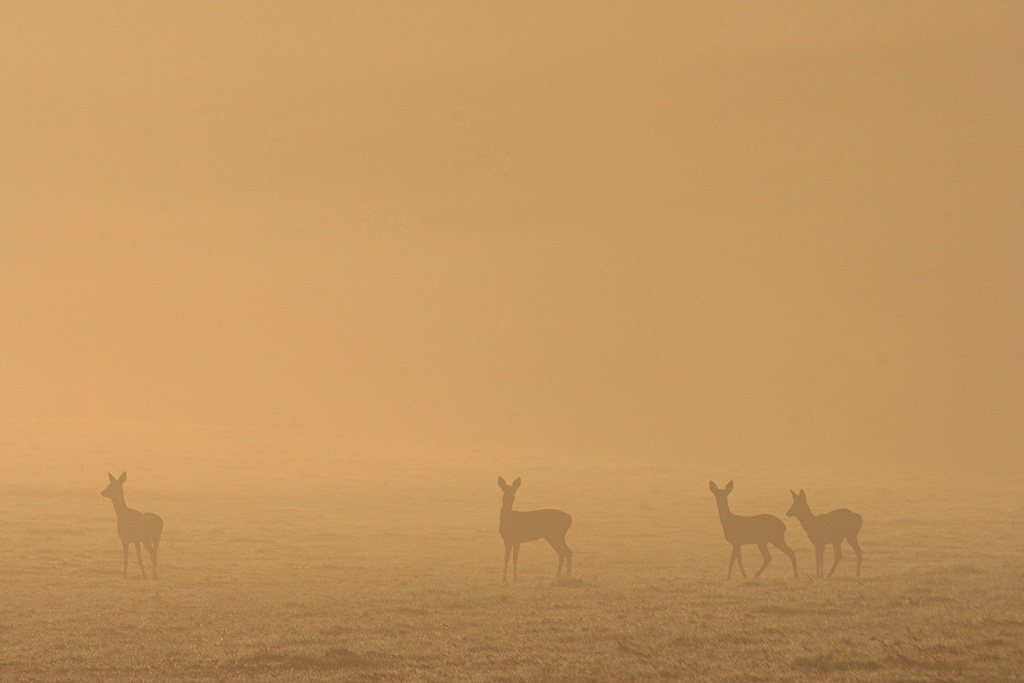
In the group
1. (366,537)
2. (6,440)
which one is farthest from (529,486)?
(6,440)

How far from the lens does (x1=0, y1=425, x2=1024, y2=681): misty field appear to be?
1617 cm

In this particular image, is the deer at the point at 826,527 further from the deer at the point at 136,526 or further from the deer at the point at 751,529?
the deer at the point at 136,526

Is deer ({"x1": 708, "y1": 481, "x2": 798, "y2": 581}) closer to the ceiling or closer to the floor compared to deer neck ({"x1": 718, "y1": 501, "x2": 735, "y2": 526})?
closer to the floor

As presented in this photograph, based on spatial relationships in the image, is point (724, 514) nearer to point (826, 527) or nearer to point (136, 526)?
point (826, 527)

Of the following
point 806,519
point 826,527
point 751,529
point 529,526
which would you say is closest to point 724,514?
point 751,529

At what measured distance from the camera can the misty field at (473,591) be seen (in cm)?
1617

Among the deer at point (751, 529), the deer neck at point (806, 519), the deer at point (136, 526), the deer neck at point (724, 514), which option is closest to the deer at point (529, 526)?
Result: the deer neck at point (724, 514)

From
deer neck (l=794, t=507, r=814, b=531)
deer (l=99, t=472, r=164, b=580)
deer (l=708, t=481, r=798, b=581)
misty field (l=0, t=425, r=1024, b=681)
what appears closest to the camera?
misty field (l=0, t=425, r=1024, b=681)

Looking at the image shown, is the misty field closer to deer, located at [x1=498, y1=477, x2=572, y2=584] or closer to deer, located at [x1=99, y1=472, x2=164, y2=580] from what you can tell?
deer, located at [x1=498, y1=477, x2=572, y2=584]

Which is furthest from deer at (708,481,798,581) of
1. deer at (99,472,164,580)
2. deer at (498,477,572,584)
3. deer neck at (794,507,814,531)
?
deer at (99,472,164,580)

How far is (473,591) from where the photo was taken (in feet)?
83.8

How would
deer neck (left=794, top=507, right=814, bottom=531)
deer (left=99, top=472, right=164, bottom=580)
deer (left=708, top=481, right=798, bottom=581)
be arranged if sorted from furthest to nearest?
deer (left=99, top=472, right=164, bottom=580) → deer (left=708, top=481, right=798, bottom=581) → deer neck (left=794, top=507, right=814, bottom=531)

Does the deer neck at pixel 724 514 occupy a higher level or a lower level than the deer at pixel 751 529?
higher

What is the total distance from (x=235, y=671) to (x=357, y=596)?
9997 mm
